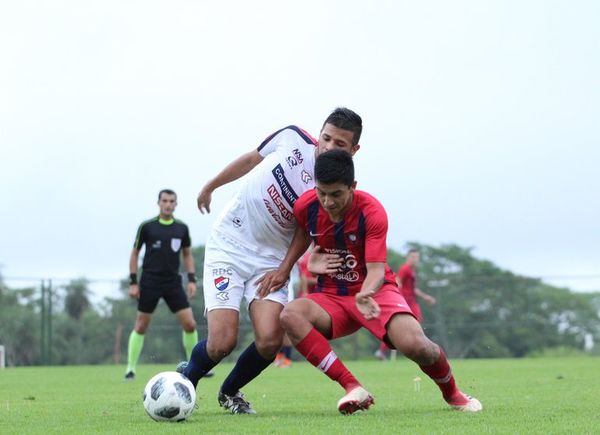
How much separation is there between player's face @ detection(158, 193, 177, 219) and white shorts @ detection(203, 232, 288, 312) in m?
7.40

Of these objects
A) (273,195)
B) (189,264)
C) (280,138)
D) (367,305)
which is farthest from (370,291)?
(189,264)

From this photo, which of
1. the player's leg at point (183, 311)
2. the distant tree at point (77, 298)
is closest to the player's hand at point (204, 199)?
the player's leg at point (183, 311)

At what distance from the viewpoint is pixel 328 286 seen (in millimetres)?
6961

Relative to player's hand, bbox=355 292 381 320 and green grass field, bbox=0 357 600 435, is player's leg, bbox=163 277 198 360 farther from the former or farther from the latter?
player's hand, bbox=355 292 381 320

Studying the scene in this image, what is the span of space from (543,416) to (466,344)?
23110 mm

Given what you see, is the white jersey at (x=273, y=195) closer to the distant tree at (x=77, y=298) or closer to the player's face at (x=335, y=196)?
the player's face at (x=335, y=196)

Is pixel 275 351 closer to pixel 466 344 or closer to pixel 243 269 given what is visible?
pixel 243 269

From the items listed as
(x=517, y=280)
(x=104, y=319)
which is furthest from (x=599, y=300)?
(x=104, y=319)

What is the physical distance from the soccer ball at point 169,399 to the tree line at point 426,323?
19.3 meters

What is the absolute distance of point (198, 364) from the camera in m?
7.13

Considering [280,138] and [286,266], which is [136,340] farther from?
[280,138]

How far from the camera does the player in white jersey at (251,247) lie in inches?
275

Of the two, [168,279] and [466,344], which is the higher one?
[168,279]

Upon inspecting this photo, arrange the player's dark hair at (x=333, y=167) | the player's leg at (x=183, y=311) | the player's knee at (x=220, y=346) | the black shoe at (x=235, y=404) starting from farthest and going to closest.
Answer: the player's leg at (x=183, y=311), the black shoe at (x=235, y=404), the player's knee at (x=220, y=346), the player's dark hair at (x=333, y=167)
